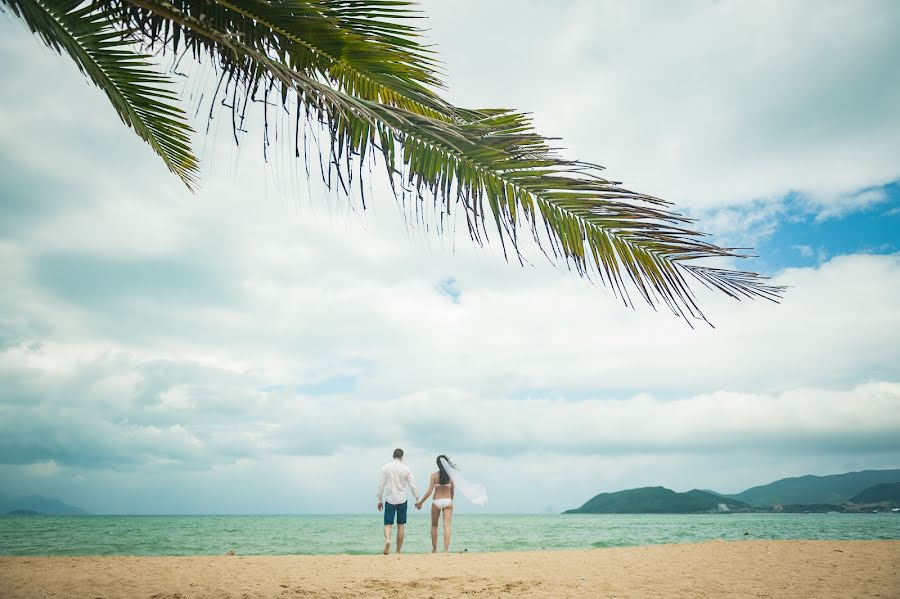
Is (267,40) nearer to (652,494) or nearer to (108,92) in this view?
(108,92)

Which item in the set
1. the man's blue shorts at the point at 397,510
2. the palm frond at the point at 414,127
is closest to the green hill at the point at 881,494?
the man's blue shorts at the point at 397,510

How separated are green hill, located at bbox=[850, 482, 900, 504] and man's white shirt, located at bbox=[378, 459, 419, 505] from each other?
10653 centimetres

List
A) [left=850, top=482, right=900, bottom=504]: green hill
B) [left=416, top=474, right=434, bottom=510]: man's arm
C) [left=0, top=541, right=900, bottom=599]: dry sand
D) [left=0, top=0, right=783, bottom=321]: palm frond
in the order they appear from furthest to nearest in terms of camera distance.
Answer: [left=850, top=482, right=900, bottom=504]: green hill, [left=416, top=474, right=434, bottom=510]: man's arm, [left=0, top=541, right=900, bottom=599]: dry sand, [left=0, top=0, right=783, bottom=321]: palm frond

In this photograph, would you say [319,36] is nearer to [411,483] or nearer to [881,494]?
[411,483]

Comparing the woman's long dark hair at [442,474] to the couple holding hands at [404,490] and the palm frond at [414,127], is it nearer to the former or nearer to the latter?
the couple holding hands at [404,490]

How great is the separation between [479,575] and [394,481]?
10.3 ft

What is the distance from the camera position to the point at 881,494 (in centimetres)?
8950

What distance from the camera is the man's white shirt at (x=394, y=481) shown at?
9883mm

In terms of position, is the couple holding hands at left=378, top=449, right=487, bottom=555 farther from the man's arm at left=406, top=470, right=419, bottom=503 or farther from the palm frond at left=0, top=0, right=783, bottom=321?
the palm frond at left=0, top=0, right=783, bottom=321

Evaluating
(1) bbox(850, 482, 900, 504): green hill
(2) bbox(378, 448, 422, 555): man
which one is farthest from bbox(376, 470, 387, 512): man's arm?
(1) bbox(850, 482, 900, 504): green hill

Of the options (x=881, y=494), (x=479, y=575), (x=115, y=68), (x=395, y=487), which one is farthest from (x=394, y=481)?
(x=881, y=494)

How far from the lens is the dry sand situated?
5.82 meters

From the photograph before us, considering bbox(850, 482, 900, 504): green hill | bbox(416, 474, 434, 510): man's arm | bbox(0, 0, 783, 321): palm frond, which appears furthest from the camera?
bbox(850, 482, 900, 504): green hill

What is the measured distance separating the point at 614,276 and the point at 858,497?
120m
